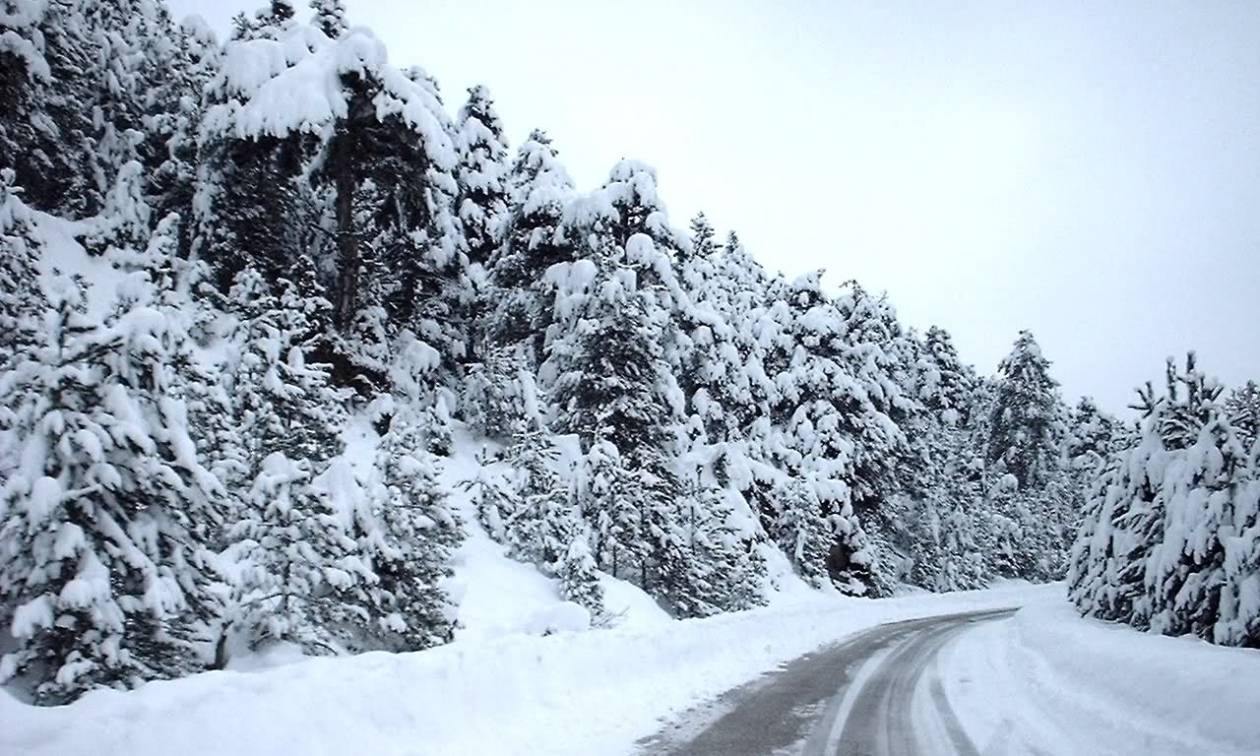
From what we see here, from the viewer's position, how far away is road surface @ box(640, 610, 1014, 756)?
287 inches

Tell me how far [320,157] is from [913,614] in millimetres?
28137

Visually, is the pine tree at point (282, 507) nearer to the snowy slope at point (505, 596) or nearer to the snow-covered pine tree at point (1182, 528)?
the snowy slope at point (505, 596)

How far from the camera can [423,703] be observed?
6379 mm

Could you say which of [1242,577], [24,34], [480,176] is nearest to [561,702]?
[1242,577]

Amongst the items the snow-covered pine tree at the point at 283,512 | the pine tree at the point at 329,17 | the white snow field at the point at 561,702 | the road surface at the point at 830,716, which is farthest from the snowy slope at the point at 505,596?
the pine tree at the point at 329,17

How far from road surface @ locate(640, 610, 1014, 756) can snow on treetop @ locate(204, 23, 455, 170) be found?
A: 16.6 meters

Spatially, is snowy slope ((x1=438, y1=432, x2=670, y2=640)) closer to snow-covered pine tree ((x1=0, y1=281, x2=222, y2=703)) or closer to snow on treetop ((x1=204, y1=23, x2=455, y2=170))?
snow-covered pine tree ((x1=0, y1=281, x2=222, y2=703))

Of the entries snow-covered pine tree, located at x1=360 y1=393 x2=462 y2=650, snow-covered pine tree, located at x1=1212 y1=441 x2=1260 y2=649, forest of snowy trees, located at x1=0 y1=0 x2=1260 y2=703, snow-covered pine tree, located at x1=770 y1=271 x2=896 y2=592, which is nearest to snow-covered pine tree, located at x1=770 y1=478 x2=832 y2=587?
forest of snowy trees, located at x1=0 y1=0 x2=1260 y2=703

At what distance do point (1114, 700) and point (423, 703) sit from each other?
763 centimetres

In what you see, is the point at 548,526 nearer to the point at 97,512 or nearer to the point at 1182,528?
the point at 97,512

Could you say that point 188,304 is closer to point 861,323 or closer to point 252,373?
point 252,373

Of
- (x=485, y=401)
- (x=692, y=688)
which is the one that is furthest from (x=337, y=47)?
(x=692, y=688)

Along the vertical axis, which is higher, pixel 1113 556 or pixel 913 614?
pixel 1113 556

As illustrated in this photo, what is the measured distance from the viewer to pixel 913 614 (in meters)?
31.4
